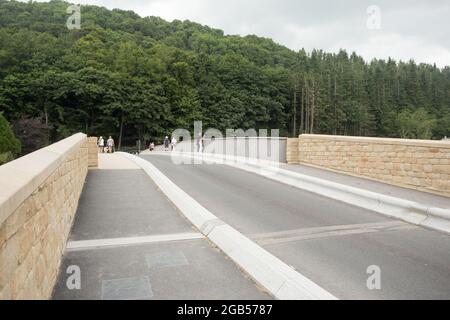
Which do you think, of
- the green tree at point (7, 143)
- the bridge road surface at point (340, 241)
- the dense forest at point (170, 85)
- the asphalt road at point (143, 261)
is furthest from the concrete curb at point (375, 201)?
the dense forest at point (170, 85)

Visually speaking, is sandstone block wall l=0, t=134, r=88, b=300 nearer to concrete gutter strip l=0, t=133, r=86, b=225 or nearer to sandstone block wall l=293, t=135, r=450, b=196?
concrete gutter strip l=0, t=133, r=86, b=225

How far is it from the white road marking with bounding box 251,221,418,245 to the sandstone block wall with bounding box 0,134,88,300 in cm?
322

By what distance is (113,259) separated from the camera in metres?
5.82

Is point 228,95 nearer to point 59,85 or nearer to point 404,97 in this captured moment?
point 59,85

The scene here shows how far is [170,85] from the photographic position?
83000mm

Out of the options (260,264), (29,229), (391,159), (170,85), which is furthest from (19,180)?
(170,85)

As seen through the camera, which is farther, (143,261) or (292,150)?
(292,150)

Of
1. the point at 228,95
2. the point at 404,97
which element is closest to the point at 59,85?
the point at 228,95

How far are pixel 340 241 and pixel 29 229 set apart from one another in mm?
4773

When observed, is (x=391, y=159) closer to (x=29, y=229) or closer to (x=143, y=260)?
(x=143, y=260)

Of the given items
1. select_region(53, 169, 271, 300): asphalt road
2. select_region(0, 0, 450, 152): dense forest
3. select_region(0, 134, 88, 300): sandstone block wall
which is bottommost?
select_region(53, 169, 271, 300): asphalt road

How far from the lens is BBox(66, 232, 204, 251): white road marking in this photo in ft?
21.0

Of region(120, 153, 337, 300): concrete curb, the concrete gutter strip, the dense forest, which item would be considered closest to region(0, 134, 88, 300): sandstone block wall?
the concrete gutter strip

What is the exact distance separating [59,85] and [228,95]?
36.4 m
